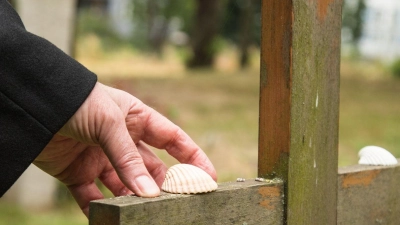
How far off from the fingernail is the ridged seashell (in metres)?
0.04

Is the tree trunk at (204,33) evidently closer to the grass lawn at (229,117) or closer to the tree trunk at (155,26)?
the grass lawn at (229,117)

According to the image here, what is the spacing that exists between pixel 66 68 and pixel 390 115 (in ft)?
25.4

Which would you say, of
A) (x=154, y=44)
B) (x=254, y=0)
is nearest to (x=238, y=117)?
(x=254, y=0)

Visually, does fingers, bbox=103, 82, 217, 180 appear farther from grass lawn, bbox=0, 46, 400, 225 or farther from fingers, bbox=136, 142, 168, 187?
grass lawn, bbox=0, 46, 400, 225

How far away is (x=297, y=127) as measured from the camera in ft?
4.89

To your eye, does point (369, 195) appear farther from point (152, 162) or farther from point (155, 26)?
point (155, 26)

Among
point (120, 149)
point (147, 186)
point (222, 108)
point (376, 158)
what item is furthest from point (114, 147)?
point (222, 108)

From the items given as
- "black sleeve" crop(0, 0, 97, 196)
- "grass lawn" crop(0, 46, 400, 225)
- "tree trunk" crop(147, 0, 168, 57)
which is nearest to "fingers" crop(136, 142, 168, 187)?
"black sleeve" crop(0, 0, 97, 196)

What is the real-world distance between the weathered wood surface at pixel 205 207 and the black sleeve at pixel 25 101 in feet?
0.65

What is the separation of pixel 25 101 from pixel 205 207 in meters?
0.41

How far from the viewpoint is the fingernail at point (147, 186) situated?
123 cm

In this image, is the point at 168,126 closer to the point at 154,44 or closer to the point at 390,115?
the point at 390,115

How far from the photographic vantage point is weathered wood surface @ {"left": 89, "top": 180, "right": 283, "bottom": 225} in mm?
1132

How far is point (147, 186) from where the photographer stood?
126 centimetres
